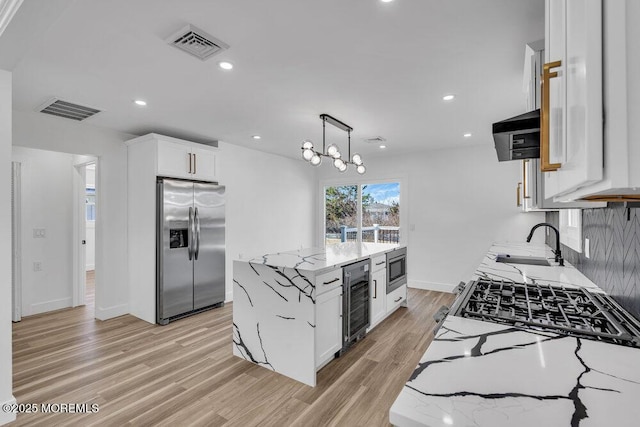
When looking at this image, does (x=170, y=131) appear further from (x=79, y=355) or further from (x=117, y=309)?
(x=79, y=355)

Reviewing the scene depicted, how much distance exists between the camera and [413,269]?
18.0ft

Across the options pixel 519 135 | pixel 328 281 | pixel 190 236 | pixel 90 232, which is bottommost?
pixel 328 281

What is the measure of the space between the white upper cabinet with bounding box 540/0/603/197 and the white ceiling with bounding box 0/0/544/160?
1.34 m

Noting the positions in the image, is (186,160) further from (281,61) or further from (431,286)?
(431,286)

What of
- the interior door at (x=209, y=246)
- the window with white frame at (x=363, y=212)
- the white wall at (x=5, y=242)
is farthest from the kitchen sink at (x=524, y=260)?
the white wall at (x=5, y=242)

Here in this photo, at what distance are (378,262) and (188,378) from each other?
84.5 inches

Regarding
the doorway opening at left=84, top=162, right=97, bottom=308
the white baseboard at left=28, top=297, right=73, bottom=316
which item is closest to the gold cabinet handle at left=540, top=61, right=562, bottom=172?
the white baseboard at left=28, top=297, right=73, bottom=316

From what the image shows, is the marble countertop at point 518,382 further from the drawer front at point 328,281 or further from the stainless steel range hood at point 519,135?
the drawer front at point 328,281

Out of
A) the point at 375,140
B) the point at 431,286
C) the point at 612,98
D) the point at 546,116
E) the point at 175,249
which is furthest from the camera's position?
the point at 431,286

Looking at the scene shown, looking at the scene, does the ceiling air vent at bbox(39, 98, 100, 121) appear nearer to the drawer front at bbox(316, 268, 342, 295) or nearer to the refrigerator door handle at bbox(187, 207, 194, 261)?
the refrigerator door handle at bbox(187, 207, 194, 261)

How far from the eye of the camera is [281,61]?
228cm

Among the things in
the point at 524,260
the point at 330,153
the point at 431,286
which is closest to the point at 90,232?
the point at 330,153

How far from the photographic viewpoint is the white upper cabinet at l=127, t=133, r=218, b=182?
3814 mm

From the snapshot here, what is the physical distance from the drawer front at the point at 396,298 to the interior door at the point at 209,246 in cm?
235
